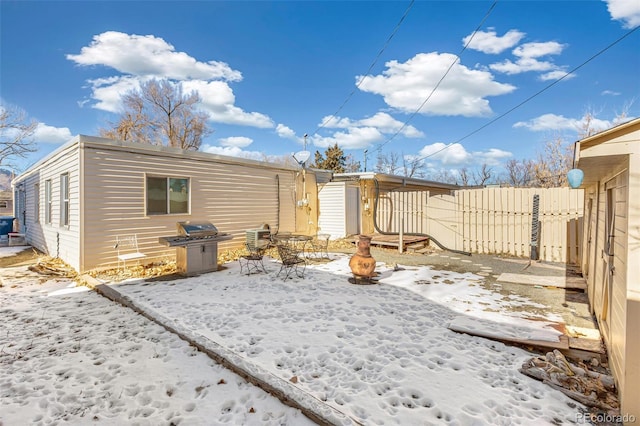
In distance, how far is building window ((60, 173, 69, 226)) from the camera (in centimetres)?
758

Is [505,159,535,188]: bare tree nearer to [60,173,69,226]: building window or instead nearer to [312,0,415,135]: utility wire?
[312,0,415,135]: utility wire

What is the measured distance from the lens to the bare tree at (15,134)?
60.0ft

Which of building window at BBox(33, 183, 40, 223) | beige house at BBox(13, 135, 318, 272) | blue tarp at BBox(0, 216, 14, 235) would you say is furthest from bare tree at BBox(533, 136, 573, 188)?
blue tarp at BBox(0, 216, 14, 235)

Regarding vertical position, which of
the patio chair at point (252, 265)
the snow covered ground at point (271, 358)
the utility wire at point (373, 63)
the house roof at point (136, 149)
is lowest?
the snow covered ground at point (271, 358)

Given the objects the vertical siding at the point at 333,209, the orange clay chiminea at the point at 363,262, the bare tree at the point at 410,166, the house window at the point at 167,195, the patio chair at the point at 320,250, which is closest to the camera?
the orange clay chiminea at the point at 363,262

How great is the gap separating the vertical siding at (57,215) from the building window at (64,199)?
138 millimetres

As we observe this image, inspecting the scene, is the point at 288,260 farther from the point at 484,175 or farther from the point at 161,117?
the point at 484,175

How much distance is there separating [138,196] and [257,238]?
12.0 feet

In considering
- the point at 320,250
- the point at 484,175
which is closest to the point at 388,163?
the point at 484,175

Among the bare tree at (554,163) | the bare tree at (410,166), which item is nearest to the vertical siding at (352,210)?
the bare tree at (554,163)

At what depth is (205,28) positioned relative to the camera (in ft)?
41.7

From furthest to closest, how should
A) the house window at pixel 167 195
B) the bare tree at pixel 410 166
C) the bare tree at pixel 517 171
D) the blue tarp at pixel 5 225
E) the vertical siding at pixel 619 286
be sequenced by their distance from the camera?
the bare tree at pixel 410 166, the bare tree at pixel 517 171, the blue tarp at pixel 5 225, the house window at pixel 167 195, the vertical siding at pixel 619 286

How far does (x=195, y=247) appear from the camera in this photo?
273 inches

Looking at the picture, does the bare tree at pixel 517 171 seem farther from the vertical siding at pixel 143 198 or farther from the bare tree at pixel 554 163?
the vertical siding at pixel 143 198
